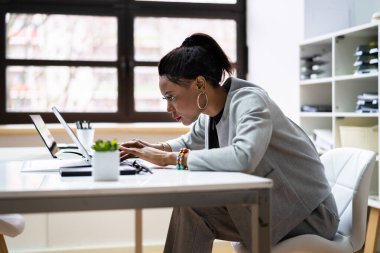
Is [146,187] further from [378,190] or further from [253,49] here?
[253,49]

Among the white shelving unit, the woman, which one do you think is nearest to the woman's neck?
the woman

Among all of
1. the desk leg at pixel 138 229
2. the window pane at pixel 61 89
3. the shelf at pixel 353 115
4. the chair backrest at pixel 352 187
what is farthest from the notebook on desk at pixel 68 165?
the window pane at pixel 61 89

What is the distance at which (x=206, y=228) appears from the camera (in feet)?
6.26

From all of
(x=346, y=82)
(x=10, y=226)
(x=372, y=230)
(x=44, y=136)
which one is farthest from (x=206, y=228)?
(x=346, y=82)

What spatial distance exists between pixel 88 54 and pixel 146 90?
1.58 feet

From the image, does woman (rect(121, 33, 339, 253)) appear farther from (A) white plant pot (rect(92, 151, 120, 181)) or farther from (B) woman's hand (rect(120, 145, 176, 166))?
(A) white plant pot (rect(92, 151, 120, 181))

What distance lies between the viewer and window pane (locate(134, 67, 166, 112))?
3906 mm

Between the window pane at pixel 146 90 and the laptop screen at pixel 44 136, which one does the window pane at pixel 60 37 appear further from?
the laptop screen at pixel 44 136

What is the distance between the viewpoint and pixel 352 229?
183cm

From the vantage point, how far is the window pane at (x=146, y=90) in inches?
154

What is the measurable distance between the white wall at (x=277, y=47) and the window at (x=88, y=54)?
354 millimetres

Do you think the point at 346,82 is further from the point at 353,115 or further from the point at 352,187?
the point at 352,187

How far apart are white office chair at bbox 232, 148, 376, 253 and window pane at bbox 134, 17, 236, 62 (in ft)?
6.60

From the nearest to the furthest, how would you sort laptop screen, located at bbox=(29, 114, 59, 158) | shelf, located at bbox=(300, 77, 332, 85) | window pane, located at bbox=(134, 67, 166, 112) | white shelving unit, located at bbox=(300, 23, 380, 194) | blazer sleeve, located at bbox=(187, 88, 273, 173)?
blazer sleeve, located at bbox=(187, 88, 273, 173), laptop screen, located at bbox=(29, 114, 59, 158), white shelving unit, located at bbox=(300, 23, 380, 194), shelf, located at bbox=(300, 77, 332, 85), window pane, located at bbox=(134, 67, 166, 112)
